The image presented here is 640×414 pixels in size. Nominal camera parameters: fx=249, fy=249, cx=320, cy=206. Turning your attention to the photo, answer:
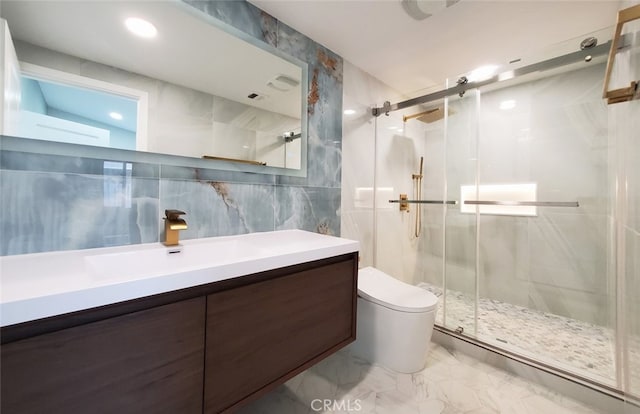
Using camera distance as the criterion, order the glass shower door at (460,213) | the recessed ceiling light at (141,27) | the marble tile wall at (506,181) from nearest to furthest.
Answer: the recessed ceiling light at (141,27)
the marble tile wall at (506,181)
the glass shower door at (460,213)

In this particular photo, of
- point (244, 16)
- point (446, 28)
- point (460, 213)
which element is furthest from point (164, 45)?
point (460, 213)

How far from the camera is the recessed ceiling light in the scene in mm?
1064

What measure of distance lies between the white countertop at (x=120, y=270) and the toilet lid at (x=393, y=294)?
0.54 meters

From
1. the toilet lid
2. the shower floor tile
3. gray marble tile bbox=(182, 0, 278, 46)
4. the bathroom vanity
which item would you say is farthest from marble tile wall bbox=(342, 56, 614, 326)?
the bathroom vanity

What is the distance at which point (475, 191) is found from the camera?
2.32 meters

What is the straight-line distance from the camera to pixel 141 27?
109 cm

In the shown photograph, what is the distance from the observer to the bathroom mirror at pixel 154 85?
2.98ft

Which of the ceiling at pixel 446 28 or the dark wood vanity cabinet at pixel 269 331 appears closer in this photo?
the dark wood vanity cabinet at pixel 269 331

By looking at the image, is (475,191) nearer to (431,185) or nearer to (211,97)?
(431,185)

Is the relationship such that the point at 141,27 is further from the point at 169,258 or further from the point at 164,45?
the point at 169,258

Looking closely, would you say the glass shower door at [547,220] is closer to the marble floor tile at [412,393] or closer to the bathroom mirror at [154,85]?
the marble floor tile at [412,393]

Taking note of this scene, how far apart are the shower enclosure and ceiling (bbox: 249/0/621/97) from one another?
7.3 inches

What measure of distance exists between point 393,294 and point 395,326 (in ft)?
0.63

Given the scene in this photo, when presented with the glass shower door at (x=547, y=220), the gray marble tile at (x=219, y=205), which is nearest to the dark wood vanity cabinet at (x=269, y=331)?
the gray marble tile at (x=219, y=205)
